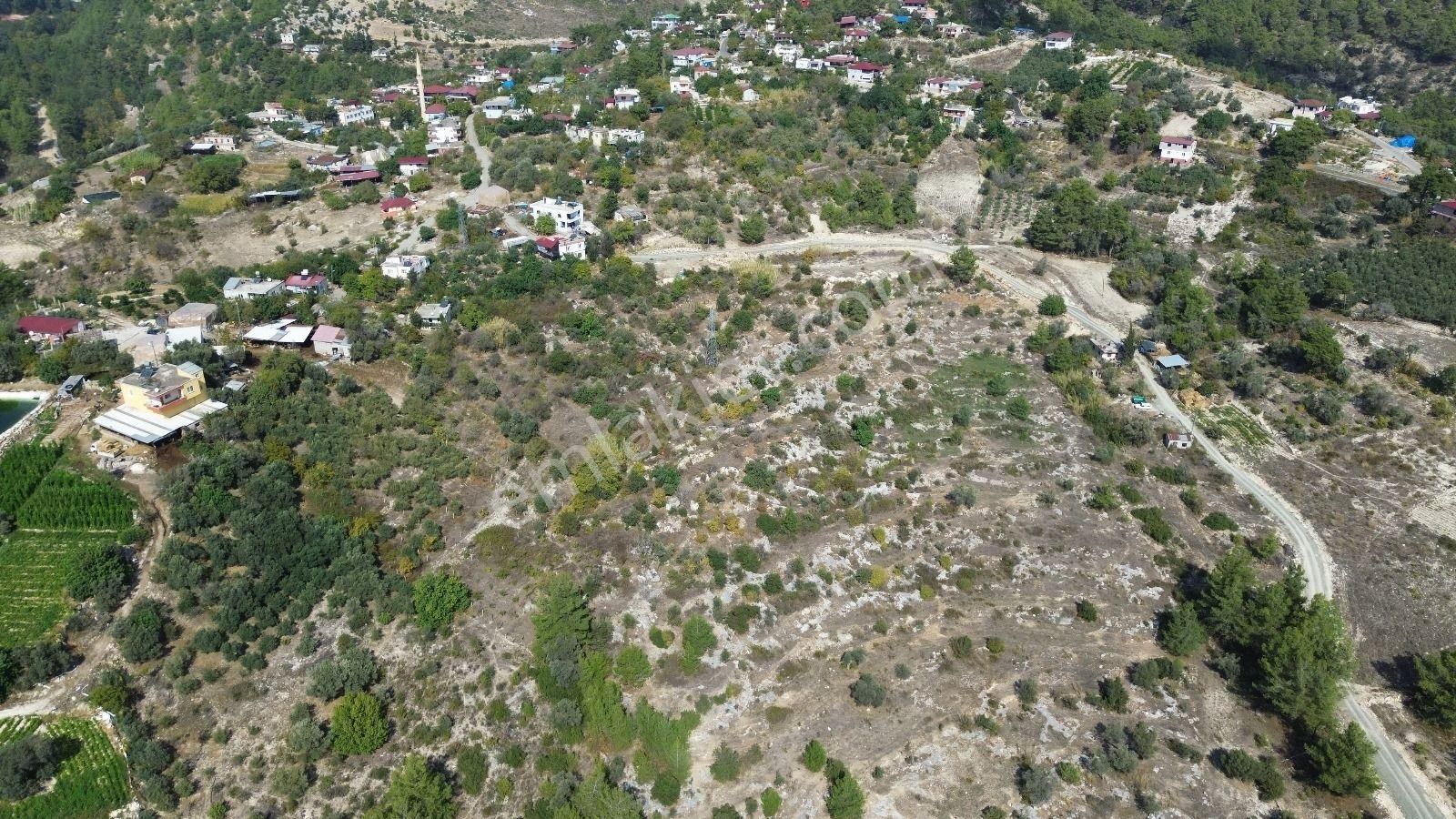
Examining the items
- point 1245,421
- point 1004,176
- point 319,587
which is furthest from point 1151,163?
point 319,587

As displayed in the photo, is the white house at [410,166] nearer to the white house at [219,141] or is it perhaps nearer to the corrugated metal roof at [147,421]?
the white house at [219,141]

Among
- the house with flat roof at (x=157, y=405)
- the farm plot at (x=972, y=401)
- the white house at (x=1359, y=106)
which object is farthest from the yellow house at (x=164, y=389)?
the white house at (x=1359, y=106)

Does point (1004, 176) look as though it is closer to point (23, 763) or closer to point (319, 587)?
point (319, 587)

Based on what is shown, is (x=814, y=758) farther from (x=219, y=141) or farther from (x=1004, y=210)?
(x=219, y=141)

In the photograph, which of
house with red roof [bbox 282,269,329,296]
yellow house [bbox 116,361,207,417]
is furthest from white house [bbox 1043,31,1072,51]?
yellow house [bbox 116,361,207,417]

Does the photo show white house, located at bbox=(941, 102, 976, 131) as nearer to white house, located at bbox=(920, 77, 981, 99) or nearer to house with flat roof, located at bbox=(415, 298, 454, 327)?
white house, located at bbox=(920, 77, 981, 99)

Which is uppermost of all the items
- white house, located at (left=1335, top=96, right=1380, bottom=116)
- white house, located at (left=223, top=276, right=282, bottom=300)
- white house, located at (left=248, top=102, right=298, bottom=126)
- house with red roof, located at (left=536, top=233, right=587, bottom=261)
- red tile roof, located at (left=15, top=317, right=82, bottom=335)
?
white house, located at (left=1335, top=96, right=1380, bottom=116)

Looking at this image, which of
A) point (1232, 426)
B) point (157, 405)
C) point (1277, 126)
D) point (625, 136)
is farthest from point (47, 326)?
point (1277, 126)
